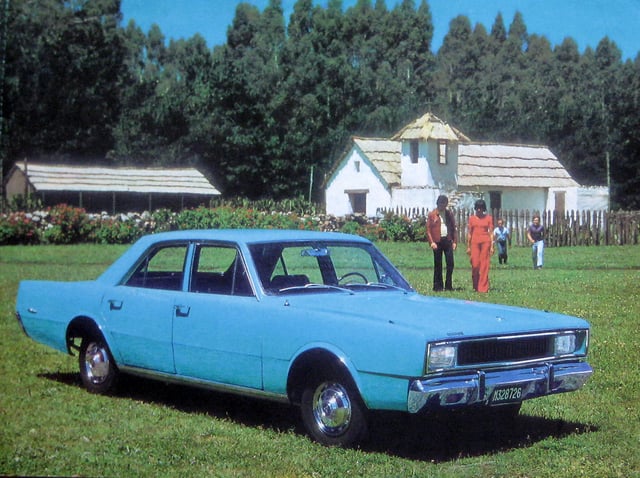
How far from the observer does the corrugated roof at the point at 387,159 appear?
46.2 meters

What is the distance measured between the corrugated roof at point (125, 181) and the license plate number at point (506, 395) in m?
22.0

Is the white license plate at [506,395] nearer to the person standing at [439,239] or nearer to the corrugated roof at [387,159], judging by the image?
the person standing at [439,239]

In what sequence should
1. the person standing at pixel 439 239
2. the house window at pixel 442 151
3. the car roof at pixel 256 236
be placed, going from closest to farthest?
the car roof at pixel 256 236
the person standing at pixel 439 239
the house window at pixel 442 151

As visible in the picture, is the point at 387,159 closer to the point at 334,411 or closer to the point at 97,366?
the point at 97,366

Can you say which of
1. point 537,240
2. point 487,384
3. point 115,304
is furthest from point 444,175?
point 487,384

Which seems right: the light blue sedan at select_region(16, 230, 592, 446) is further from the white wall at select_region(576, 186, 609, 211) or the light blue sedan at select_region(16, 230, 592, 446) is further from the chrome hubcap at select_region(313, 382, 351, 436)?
the white wall at select_region(576, 186, 609, 211)

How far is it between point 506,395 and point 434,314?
73cm

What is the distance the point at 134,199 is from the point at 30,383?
30.0 meters

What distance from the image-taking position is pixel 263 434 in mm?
7395

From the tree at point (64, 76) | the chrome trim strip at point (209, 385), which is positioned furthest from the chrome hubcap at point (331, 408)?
the tree at point (64, 76)

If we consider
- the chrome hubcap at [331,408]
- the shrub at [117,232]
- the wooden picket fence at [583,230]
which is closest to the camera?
the chrome hubcap at [331,408]

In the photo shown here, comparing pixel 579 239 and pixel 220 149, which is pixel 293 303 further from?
pixel 579 239

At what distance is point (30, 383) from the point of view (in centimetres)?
955

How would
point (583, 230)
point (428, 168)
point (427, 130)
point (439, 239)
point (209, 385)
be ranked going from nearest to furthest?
point (209, 385), point (439, 239), point (583, 230), point (427, 130), point (428, 168)
